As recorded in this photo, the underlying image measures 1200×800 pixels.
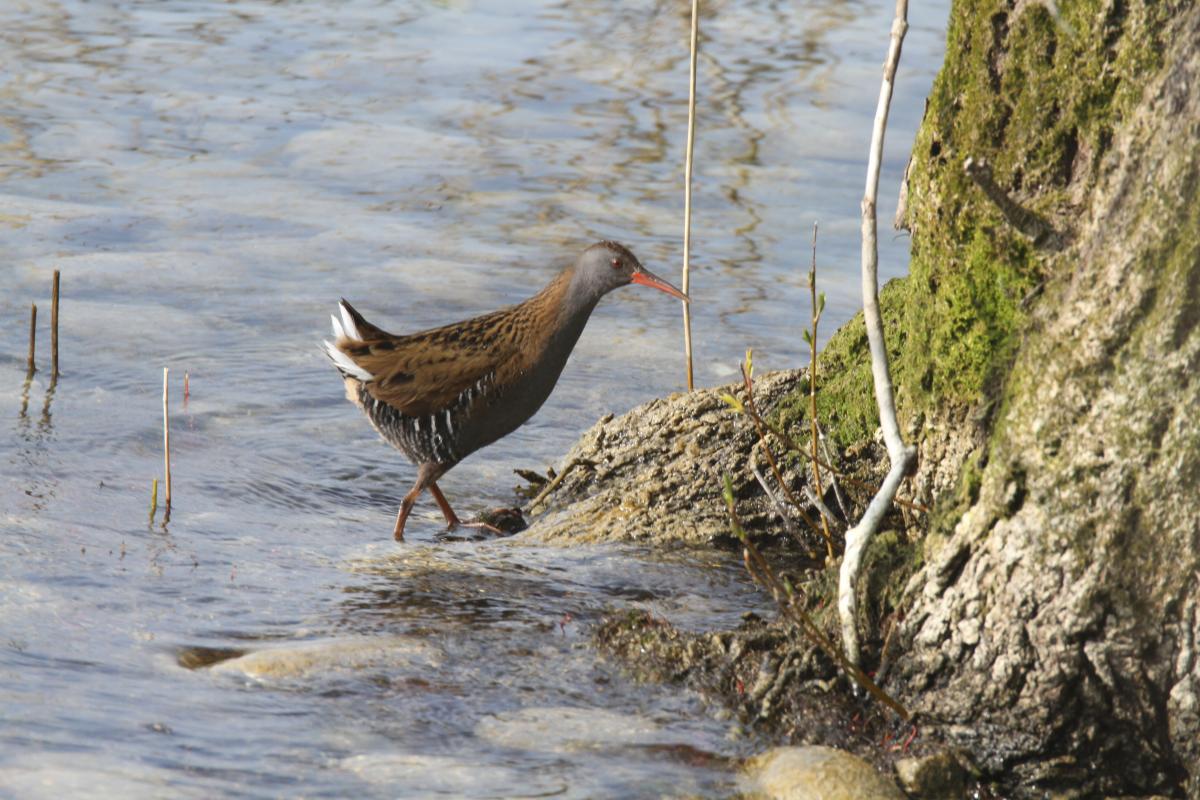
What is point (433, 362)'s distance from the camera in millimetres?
6402

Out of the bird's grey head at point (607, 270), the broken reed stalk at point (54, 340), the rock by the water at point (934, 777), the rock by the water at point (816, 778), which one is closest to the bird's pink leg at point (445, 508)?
the bird's grey head at point (607, 270)

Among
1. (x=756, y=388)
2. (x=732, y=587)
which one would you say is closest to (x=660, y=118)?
(x=756, y=388)

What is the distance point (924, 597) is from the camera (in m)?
3.99

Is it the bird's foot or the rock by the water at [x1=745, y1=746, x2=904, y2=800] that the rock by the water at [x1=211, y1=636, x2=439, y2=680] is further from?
the bird's foot

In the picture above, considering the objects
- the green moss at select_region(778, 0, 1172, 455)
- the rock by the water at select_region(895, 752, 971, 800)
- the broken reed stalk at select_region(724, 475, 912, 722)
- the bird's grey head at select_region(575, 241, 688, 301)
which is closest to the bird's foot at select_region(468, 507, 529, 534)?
the bird's grey head at select_region(575, 241, 688, 301)

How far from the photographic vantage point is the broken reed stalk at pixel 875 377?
13.0 ft

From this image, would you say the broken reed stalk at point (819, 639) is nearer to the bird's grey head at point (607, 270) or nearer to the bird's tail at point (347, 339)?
the bird's grey head at point (607, 270)

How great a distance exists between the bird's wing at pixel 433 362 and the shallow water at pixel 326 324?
1.70 feet

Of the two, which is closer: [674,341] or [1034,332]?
[1034,332]

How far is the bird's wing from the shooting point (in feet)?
20.7

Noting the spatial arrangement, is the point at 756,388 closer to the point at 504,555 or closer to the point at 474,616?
the point at 504,555

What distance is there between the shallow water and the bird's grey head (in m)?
0.99

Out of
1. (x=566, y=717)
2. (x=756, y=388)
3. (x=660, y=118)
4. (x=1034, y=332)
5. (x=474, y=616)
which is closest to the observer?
(x=1034, y=332)

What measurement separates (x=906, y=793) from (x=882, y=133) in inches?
63.0
